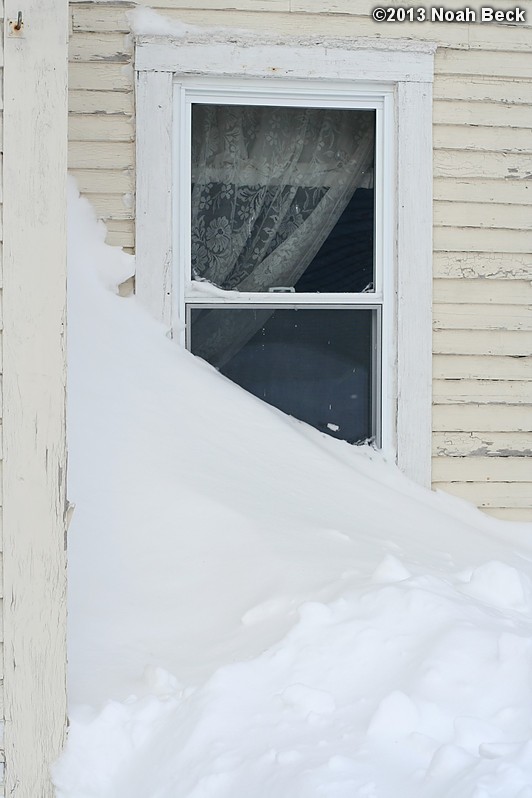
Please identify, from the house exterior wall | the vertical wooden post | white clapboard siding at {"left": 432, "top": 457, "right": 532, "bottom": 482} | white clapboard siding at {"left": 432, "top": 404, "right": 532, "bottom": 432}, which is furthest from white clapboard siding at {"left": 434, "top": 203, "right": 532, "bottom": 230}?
the vertical wooden post

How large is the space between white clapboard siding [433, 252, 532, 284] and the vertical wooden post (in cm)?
217

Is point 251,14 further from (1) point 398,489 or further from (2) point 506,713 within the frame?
(2) point 506,713

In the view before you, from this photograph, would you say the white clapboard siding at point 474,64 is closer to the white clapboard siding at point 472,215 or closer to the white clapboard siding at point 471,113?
the white clapboard siding at point 471,113

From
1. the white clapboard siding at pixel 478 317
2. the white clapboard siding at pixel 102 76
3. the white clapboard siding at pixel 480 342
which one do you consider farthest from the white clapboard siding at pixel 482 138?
the white clapboard siding at pixel 102 76

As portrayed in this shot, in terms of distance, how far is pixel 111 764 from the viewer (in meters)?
2.34

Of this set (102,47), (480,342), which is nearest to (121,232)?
(102,47)

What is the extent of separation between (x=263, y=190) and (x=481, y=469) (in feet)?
5.22

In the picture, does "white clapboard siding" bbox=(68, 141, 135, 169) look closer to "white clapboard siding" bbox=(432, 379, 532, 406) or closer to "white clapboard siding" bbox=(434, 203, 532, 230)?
"white clapboard siding" bbox=(434, 203, 532, 230)

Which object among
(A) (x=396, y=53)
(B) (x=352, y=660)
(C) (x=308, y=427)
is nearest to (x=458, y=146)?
(A) (x=396, y=53)

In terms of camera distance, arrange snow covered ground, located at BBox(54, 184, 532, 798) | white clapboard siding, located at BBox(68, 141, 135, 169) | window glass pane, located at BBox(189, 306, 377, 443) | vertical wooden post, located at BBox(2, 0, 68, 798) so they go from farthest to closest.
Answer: window glass pane, located at BBox(189, 306, 377, 443)
white clapboard siding, located at BBox(68, 141, 135, 169)
vertical wooden post, located at BBox(2, 0, 68, 798)
snow covered ground, located at BBox(54, 184, 532, 798)

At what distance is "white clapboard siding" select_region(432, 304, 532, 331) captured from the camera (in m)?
4.11

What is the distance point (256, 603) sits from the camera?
276 cm

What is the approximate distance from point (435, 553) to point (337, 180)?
5.84ft

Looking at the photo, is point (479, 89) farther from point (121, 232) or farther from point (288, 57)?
point (121, 232)
